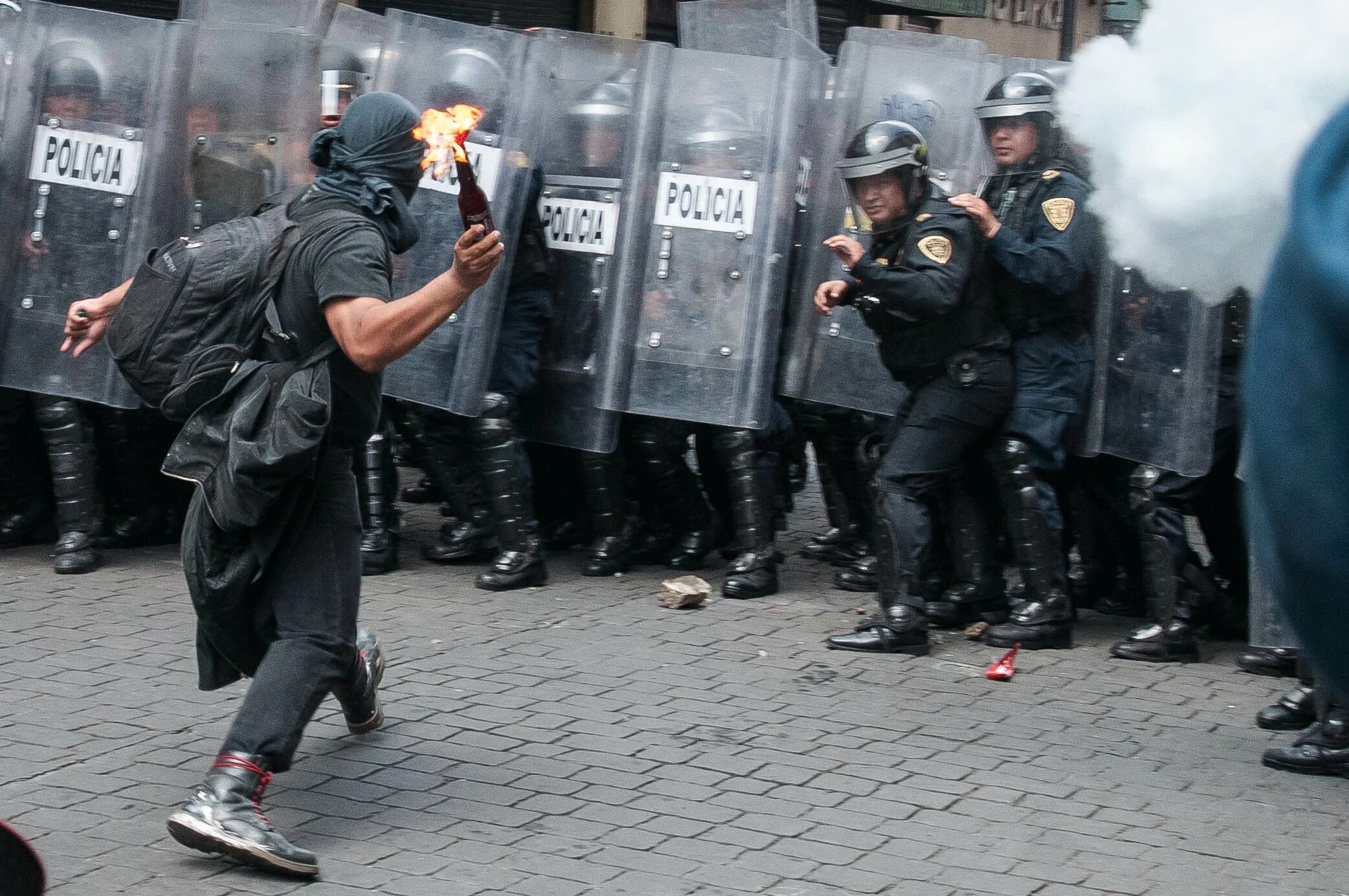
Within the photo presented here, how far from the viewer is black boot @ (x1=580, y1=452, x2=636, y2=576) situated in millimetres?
7133

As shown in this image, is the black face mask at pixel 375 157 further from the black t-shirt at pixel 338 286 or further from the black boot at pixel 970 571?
the black boot at pixel 970 571

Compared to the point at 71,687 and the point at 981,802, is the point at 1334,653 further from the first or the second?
the point at 71,687

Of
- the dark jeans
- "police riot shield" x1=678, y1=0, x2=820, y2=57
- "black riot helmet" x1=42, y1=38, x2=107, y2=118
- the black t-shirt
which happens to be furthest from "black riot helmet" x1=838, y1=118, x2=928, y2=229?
"black riot helmet" x1=42, y1=38, x2=107, y2=118

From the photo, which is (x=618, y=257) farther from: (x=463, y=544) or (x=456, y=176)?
(x=463, y=544)

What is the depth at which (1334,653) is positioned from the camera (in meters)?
1.48

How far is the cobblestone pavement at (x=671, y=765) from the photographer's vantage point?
13.3ft

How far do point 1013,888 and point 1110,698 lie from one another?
1798 millimetres

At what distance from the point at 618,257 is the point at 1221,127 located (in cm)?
409

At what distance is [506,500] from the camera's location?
682 centimetres

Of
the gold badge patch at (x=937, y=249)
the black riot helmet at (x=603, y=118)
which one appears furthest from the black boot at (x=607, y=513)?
the gold badge patch at (x=937, y=249)

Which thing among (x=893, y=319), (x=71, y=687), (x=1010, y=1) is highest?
(x=1010, y=1)

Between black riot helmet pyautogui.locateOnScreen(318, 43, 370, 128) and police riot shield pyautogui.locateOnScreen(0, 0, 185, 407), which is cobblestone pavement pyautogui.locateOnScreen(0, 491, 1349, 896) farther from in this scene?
black riot helmet pyautogui.locateOnScreen(318, 43, 370, 128)

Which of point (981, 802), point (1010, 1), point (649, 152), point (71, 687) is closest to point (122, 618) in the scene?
point (71, 687)

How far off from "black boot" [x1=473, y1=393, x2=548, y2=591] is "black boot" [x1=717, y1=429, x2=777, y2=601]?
791mm
